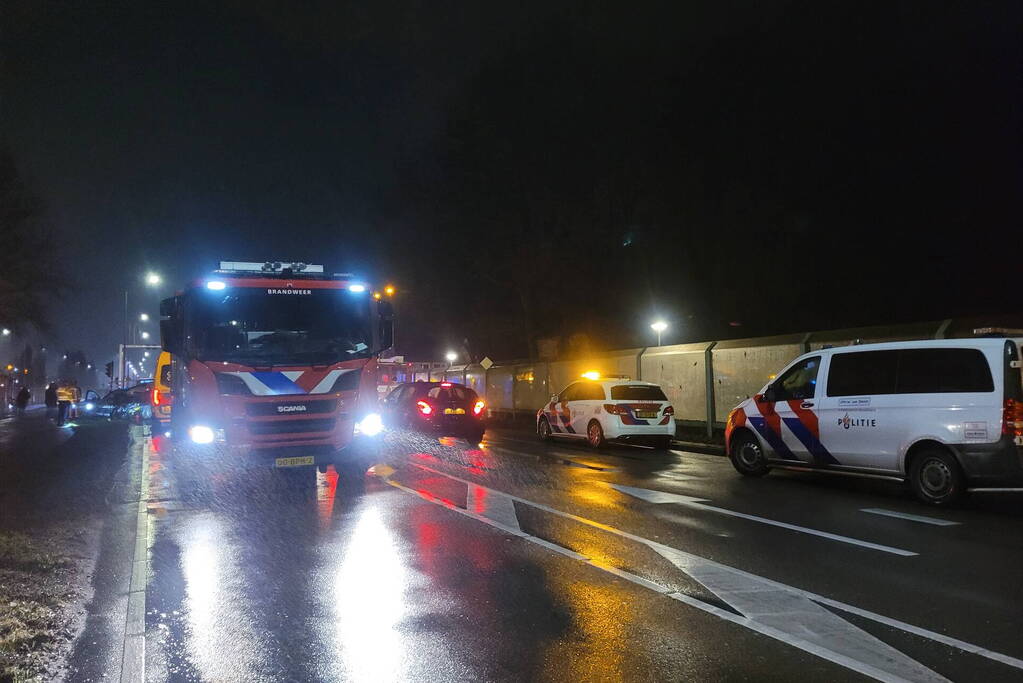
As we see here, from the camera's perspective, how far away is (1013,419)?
8766 mm

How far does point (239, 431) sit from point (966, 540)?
865 cm

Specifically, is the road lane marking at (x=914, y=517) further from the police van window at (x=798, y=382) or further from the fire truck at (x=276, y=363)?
the fire truck at (x=276, y=363)

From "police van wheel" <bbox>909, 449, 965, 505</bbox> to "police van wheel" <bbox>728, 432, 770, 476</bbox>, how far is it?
264 cm

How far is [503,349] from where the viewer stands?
50219 millimetres

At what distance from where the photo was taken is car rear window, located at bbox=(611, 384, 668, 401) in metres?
17.1

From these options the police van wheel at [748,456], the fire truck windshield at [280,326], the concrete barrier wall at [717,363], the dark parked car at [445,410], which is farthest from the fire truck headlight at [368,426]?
the dark parked car at [445,410]

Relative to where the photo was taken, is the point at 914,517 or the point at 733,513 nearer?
the point at 914,517

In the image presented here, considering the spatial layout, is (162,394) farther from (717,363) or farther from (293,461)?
(717,363)

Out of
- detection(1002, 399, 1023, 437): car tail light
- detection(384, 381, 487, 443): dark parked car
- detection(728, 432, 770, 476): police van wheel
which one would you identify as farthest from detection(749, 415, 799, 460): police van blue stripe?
detection(384, 381, 487, 443): dark parked car

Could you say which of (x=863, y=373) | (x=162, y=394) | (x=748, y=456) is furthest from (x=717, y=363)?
(x=162, y=394)

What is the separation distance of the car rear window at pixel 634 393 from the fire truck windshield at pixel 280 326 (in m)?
7.52

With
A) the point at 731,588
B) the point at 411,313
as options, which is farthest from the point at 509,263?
the point at 731,588

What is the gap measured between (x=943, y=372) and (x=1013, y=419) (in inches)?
38.6

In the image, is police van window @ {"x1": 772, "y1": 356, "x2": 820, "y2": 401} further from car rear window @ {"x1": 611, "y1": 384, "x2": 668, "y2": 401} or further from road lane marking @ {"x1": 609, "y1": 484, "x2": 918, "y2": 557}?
car rear window @ {"x1": 611, "y1": 384, "x2": 668, "y2": 401}
